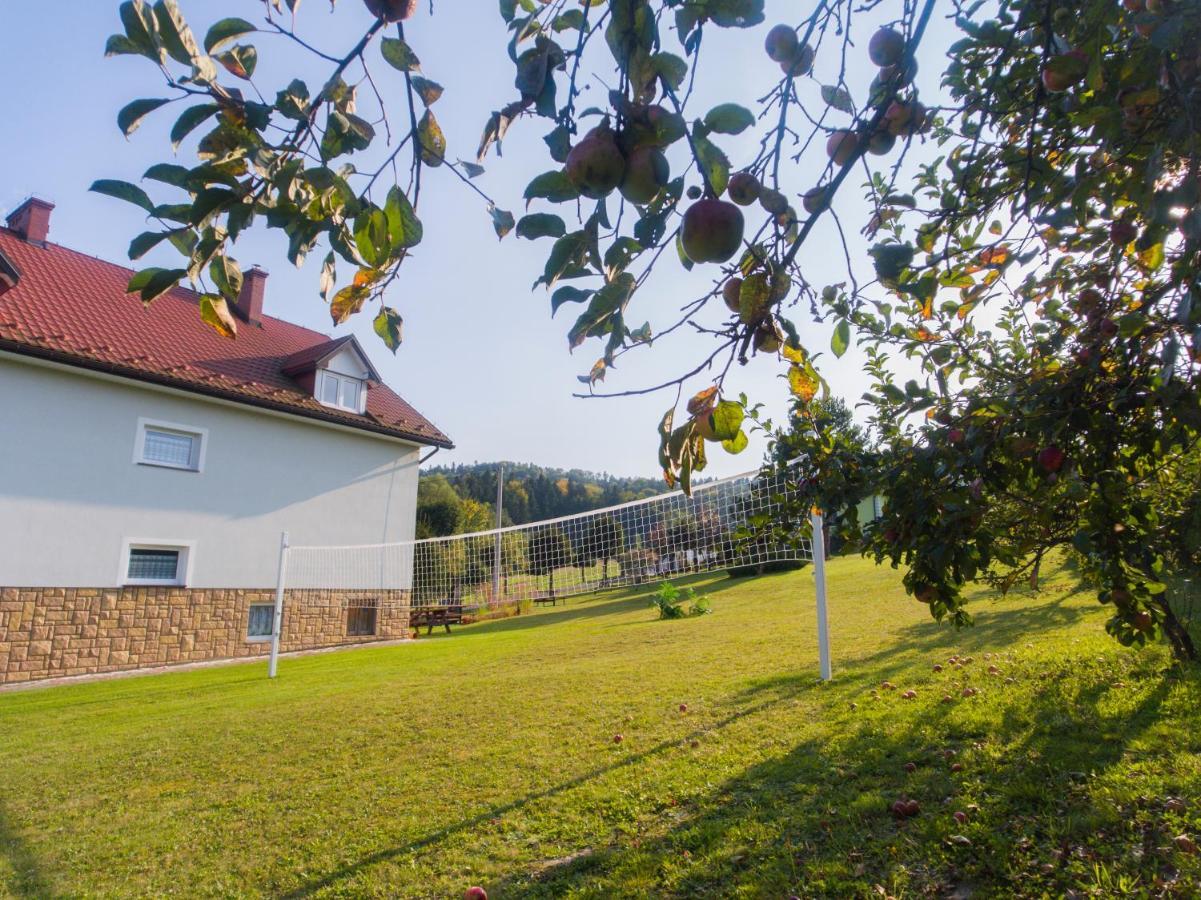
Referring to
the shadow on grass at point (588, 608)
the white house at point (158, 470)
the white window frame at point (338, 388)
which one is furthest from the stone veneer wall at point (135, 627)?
the white window frame at point (338, 388)

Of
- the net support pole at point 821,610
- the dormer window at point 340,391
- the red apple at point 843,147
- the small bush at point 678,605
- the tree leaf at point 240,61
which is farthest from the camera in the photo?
the dormer window at point 340,391

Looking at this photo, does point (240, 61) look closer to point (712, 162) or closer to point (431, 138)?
point (431, 138)

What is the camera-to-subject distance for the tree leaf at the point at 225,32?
3.15ft

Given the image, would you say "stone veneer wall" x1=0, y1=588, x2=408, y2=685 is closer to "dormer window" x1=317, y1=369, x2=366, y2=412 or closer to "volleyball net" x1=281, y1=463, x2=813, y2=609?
"volleyball net" x1=281, y1=463, x2=813, y2=609

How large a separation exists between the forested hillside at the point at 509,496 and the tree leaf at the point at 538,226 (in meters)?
15.6

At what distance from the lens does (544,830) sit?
9.60 feet

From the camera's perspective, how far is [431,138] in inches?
47.6

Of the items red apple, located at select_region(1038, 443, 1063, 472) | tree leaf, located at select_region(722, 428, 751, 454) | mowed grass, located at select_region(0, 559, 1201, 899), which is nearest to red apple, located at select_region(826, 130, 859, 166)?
tree leaf, located at select_region(722, 428, 751, 454)

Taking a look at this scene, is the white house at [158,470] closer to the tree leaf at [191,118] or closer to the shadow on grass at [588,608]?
the shadow on grass at [588,608]

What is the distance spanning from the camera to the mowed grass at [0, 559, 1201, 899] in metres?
2.36

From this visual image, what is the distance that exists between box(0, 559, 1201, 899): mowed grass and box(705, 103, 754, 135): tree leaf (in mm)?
2305

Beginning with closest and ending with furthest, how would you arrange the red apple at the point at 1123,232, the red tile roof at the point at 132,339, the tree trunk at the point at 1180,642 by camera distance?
the red apple at the point at 1123,232, the tree trunk at the point at 1180,642, the red tile roof at the point at 132,339

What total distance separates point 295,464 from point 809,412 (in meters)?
11.9

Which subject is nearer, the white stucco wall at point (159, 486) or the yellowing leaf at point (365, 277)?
the yellowing leaf at point (365, 277)
